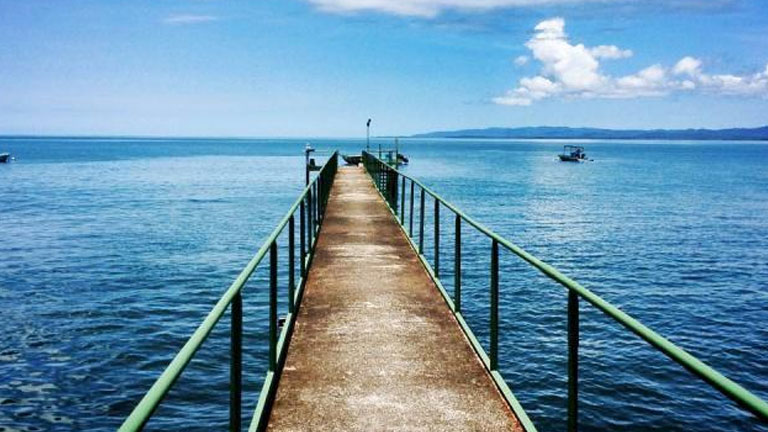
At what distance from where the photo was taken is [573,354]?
164 inches

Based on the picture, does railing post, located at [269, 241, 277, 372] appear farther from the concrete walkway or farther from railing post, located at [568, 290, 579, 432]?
railing post, located at [568, 290, 579, 432]

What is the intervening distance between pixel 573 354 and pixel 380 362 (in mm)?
2303

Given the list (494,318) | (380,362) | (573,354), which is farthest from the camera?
(380,362)

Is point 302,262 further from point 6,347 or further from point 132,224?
point 132,224

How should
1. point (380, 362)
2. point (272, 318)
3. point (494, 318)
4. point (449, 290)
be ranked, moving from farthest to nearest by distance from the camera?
1. point (449, 290)
2. point (380, 362)
3. point (494, 318)
4. point (272, 318)

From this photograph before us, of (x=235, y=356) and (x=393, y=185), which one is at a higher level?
(x=393, y=185)

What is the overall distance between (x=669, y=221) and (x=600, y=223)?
4.23m

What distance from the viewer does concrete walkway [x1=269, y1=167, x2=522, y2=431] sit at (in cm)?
492

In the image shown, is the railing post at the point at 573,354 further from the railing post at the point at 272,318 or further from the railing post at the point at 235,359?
the railing post at the point at 272,318

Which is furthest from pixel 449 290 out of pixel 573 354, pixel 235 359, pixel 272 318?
pixel 235 359

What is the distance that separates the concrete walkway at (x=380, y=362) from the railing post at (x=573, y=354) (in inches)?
26.0

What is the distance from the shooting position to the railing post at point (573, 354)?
13.2ft

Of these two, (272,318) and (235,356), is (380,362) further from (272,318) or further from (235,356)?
(235,356)

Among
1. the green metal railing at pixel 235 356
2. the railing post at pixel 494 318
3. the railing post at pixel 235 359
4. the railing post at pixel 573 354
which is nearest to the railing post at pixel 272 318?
the green metal railing at pixel 235 356
